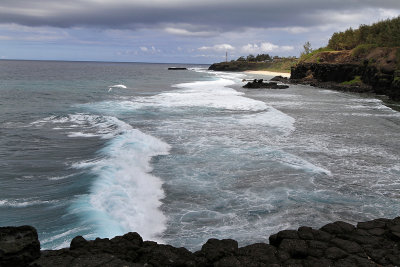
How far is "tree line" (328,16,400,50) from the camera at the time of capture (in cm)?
5703

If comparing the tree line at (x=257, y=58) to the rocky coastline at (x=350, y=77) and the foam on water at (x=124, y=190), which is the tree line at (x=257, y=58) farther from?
the foam on water at (x=124, y=190)

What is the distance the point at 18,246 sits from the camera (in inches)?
233

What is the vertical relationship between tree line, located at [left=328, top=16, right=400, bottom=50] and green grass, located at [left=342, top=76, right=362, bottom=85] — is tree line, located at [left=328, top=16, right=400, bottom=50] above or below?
above

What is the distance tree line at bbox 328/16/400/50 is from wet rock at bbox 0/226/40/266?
5999cm

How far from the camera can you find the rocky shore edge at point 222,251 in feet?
20.1

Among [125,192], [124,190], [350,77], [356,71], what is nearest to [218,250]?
[125,192]

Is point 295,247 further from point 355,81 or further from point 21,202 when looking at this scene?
point 355,81

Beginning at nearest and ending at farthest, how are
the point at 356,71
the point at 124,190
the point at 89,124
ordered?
the point at 124,190 → the point at 89,124 → the point at 356,71

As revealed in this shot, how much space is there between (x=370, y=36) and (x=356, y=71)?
35.4ft

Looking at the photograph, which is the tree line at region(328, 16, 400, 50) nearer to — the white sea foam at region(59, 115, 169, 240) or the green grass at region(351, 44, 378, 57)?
the green grass at region(351, 44, 378, 57)

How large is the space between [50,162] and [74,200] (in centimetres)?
469

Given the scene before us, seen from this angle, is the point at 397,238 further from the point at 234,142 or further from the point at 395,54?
the point at 395,54

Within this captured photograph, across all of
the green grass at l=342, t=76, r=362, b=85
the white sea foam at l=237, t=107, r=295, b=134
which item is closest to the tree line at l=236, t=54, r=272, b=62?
the green grass at l=342, t=76, r=362, b=85

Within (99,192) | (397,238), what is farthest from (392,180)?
(99,192)
